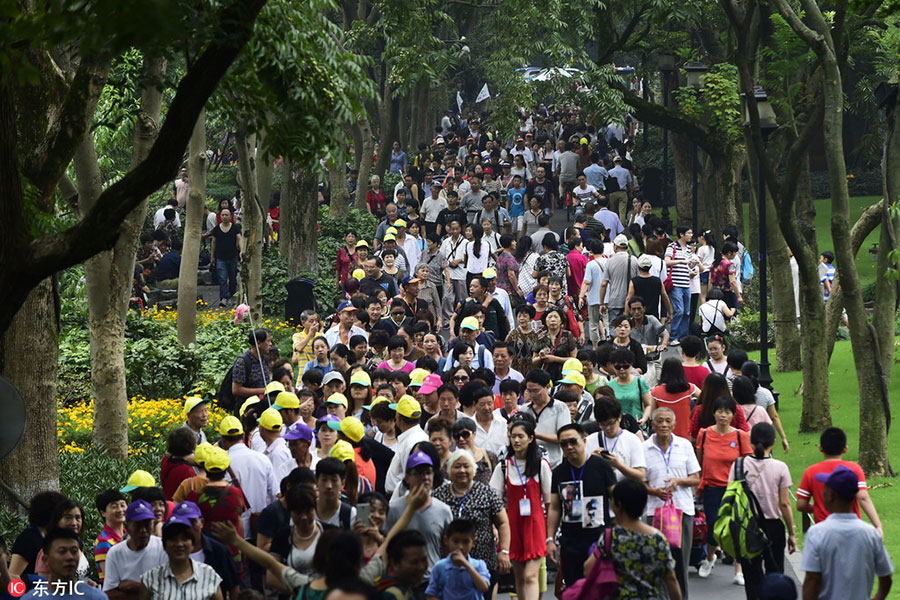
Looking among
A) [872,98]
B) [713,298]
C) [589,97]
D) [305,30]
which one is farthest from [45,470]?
[872,98]

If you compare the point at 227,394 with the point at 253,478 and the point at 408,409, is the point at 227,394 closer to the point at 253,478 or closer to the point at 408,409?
the point at 408,409

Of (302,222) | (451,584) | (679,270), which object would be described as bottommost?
(451,584)

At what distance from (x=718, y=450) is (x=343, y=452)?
307 cm

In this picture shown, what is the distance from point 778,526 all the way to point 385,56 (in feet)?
53.5

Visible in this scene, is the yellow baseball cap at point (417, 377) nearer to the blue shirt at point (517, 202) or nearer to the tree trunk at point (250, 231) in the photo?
the tree trunk at point (250, 231)

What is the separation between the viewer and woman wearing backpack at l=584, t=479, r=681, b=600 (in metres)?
6.88

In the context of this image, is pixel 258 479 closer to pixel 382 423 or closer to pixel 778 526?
pixel 382 423

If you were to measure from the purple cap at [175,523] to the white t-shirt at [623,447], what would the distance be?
10.8 feet

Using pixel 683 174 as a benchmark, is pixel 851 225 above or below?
below

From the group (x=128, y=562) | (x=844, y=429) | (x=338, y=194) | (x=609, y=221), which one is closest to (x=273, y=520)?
(x=128, y=562)

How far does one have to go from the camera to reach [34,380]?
1054cm

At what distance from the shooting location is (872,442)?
13164mm

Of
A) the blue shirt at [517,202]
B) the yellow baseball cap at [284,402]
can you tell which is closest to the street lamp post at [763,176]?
the yellow baseball cap at [284,402]

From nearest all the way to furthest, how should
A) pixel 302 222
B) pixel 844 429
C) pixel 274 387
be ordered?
pixel 274 387
pixel 844 429
pixel 302 222
